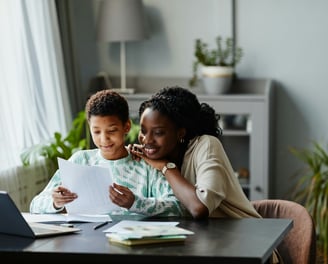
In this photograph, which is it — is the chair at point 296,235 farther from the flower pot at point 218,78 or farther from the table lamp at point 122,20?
the table lamp at point 122,20

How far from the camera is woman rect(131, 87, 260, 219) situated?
2883 millimetres

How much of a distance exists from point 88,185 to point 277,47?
2.92m

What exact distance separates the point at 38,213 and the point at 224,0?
2809mm

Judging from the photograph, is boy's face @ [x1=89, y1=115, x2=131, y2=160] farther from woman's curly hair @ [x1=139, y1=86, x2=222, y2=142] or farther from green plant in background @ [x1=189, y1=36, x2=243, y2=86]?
green plant in background @ [x1=189, y1=36, x2=243, y2=86]

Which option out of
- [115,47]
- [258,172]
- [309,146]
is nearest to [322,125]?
[309,146]

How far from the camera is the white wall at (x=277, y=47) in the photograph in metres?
5.42

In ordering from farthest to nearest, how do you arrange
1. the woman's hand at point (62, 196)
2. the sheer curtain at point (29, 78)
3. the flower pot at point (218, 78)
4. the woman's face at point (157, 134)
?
the flower pot at point (218, 78) → the sheer curtain at point (29, 78) → the woman's face at point (157, 134) → the woman's hand at point (62, 196)

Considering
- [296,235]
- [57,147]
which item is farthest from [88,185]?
[57,147]

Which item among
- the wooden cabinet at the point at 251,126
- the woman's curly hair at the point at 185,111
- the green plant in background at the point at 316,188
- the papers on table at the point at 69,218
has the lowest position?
the green plant in background at the point at 316,188

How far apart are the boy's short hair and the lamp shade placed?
228 cm

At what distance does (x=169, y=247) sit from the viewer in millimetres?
2420

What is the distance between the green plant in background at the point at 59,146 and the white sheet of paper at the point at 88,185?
1870mm

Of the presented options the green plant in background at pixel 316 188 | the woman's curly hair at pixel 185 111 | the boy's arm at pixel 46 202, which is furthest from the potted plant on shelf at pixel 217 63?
the boy's arm at pixel 46 202

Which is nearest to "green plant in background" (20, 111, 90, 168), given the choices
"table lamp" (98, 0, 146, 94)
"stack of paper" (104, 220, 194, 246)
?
"table lamp" (98, 0, 146, 94)
